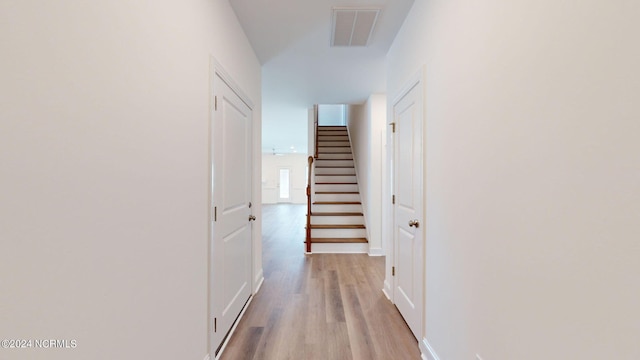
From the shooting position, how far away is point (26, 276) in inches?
27.2

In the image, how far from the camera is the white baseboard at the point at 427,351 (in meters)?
1.84

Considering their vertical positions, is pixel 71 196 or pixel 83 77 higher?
pixel 83 77

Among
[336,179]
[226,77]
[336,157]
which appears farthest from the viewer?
[336,157]

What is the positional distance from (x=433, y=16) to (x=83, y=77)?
1.97 meters

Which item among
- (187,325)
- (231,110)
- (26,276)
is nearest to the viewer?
(26,276)

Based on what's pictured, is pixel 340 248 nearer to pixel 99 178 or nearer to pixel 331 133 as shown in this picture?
pixel 331 133

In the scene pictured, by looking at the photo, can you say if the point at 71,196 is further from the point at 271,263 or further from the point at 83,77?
the point at 271,263

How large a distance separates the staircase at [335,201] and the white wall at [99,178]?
348cm

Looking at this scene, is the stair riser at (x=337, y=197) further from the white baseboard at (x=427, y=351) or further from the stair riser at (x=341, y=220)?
the white baseboard at (x=427, y=351)

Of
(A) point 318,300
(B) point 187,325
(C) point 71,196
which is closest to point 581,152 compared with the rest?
(C) point 71,196

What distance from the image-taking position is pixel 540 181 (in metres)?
0.97

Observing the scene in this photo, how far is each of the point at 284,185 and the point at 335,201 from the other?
29.9 feet

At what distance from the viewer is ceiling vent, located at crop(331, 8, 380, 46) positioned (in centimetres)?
236

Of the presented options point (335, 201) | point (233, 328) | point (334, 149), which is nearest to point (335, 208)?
point (335, 201)
